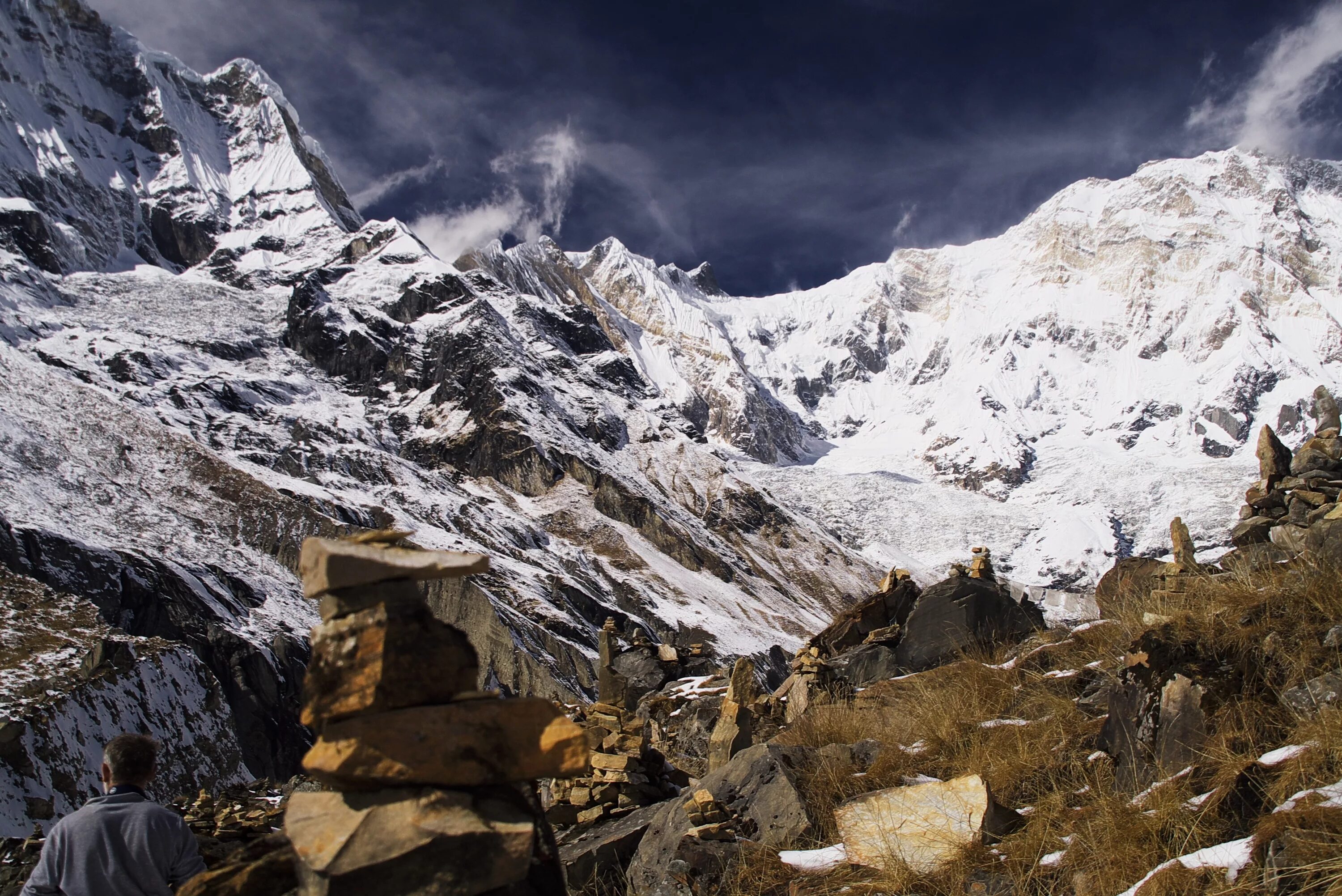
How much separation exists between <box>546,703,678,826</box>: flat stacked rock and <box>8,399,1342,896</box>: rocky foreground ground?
1.1 inches

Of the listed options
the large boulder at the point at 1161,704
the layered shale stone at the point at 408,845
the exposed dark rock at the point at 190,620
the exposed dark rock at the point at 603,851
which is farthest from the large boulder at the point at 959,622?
the exposed dark rock at the point at 190,620

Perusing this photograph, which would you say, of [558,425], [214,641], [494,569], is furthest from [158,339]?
[214,641]

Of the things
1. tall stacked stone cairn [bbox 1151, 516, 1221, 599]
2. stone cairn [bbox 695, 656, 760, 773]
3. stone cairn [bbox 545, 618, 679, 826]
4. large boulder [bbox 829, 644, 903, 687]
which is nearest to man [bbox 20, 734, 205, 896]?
stone cairn [bbox 545, 618, 679, 826]

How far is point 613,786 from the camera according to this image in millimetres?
7789

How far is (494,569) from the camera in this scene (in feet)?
165

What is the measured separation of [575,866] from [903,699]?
3736mm

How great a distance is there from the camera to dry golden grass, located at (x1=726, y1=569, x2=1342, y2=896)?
13.4ft

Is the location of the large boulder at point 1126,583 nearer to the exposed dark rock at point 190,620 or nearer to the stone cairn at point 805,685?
the stone cairn at point 805,685

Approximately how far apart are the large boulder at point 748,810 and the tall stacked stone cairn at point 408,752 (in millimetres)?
2420

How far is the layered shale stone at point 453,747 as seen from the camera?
10.2 ft

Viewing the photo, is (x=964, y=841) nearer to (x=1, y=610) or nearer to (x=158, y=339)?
(x=1, y=610)

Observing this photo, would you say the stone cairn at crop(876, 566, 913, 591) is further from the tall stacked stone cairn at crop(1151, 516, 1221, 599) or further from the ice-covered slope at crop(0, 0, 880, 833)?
the ice-covered slope at crop(0, 0, 880, 833)

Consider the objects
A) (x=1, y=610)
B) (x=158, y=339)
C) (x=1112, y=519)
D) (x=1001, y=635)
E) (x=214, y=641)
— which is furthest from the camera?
(x=1112, y=519)

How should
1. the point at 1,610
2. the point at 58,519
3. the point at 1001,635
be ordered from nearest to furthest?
the point at 1001,635
the point at 1,610
the point at 58,519
